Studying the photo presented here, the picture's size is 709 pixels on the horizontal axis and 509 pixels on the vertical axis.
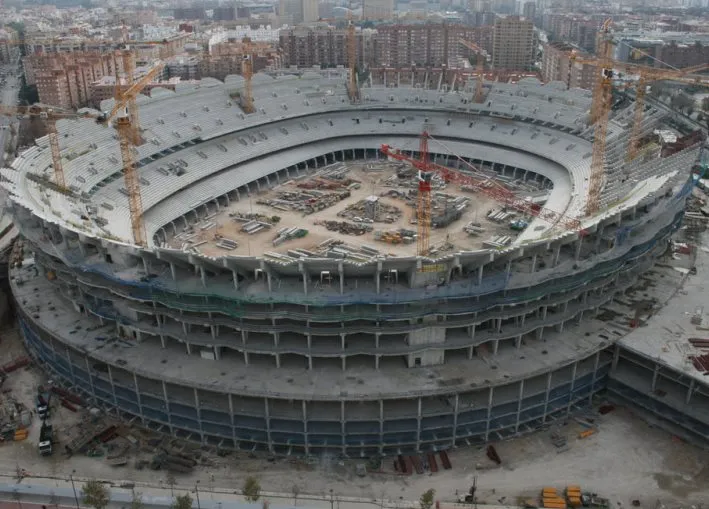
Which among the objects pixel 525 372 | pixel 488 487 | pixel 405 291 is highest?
pixel 405 291

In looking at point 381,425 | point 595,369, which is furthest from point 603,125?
point 381,425

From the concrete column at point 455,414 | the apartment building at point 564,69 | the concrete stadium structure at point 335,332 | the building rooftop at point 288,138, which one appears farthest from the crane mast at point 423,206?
the apartment building at point 564,69

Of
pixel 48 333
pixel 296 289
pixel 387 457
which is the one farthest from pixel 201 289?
pixel 387 457

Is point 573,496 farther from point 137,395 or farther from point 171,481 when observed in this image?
point 137,395

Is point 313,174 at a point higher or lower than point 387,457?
higher

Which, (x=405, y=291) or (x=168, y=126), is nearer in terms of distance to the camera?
(x=405, y=291)

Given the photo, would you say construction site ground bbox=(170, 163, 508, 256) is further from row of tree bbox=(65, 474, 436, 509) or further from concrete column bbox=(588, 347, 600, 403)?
row of tree bbox=(65, 474, 436, 509)

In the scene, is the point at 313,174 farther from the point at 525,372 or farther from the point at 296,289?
the point at 525,372
